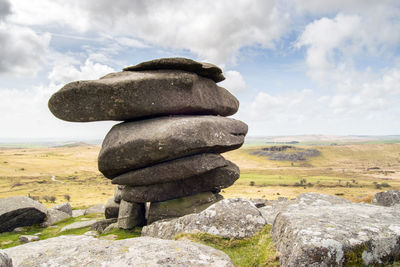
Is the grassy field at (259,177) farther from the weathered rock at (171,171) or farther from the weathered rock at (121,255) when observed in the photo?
the weathered rock at (121,255)

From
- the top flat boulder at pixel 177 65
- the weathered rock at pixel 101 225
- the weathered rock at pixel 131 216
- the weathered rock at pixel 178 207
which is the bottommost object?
the weathered rock at pixel 101 225

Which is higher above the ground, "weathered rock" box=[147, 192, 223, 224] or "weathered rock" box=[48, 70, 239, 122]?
"weathered rock" box=[48, 70, 239, 122]

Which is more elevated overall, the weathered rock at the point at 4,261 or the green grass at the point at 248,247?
the weathered rock at the point at 4,261

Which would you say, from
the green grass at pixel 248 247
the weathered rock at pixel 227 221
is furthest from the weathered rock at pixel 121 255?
the weathered rock at pixel 227 221

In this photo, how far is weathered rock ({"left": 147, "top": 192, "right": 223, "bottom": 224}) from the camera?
19.2 meters

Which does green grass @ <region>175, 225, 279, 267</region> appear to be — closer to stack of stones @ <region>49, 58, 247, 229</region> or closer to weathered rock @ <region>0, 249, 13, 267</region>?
weathered rock @ <region>0, 249, 13, 267</region>

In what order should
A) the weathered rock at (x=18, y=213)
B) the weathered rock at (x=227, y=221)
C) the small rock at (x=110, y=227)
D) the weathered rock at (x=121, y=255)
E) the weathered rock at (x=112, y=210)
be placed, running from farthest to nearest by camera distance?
the weathered rock at (x=112, y=210) → the weathered rock at (x=18, y=213) → the small rock at (x=110, y=227) → the weathered rock at (x=227, y=221) → the weathered rock at (x=121, y=255)

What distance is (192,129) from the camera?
17516mm

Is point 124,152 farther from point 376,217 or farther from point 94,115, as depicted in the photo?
point 376,217

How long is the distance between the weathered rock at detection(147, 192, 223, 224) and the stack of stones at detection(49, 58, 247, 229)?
0.07m

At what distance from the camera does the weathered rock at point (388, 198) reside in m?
18.8

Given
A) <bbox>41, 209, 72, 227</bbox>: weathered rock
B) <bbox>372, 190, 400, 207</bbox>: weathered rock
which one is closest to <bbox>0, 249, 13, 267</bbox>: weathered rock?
<bbox>372, 190, 400, 207</bbox>: weathered rock

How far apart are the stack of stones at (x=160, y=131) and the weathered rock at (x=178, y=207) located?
0.24ft

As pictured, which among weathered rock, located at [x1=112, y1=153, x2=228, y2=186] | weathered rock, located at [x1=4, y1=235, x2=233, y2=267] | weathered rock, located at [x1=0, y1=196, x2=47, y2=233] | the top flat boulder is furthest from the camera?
weathered rock, located at [x1=0, y1=196, x2=47, y2=233]
